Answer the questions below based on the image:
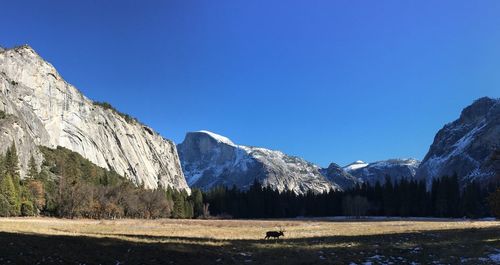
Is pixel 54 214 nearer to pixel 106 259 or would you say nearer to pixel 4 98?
pixel 4 98

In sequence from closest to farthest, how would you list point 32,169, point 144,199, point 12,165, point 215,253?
1. point 215,253
2. point 12,165
3. point 32,169
4. point 144,199

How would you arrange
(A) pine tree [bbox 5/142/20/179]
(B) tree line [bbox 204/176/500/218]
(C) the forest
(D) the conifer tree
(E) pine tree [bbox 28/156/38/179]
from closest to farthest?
1. (C) the forest
2. (A) pine tree [bbox 5/142/20/179]
3. (B) tree line [bbox 204/176/500/218]
4. (D) the conifer tree
5. (E) pine tree [bbox 28/156/38/179]

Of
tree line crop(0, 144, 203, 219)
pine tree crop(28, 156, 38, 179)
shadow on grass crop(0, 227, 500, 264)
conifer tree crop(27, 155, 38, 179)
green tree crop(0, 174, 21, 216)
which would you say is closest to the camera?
shadow on grass crop(0, 227, 500, 264)

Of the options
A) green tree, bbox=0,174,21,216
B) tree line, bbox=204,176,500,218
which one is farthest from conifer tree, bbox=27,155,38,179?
tree line, bbox=204,176,500,218

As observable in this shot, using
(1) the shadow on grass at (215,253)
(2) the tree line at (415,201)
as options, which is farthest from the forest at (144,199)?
(1) the shadow on grass at (215,253)

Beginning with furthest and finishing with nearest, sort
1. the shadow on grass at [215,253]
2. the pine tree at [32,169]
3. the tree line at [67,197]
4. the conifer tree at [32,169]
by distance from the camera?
the pine tree at [32,169], the conifer tree at [32,169], the tree line at [67,197], the shadow on grass at [215,253]

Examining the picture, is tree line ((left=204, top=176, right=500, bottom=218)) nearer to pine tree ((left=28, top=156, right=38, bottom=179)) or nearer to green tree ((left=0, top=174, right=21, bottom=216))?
pine tree ((left=28, top=156, right=38, bottom=179))

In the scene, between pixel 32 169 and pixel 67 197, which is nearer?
pixel 67 197

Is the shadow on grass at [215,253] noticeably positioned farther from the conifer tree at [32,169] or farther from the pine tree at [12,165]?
the conifer tree at [32,169]

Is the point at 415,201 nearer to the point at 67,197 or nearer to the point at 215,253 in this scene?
the point at 67,197

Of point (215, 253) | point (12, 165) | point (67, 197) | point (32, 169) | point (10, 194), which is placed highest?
point (32, 169)

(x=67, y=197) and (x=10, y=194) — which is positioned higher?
(x=10, y=194)

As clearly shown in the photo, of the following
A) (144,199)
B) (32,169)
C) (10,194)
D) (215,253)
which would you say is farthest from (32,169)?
(215,253)

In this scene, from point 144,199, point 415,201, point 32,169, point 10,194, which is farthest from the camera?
point 415,201
